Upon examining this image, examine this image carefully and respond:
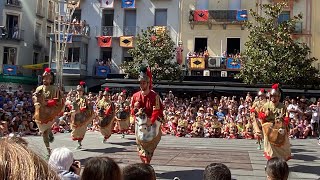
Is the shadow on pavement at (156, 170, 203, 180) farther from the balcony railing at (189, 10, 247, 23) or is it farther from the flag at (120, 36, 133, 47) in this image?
the flag at (120, 36, 133, 47)

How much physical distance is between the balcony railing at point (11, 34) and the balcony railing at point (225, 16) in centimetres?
1510

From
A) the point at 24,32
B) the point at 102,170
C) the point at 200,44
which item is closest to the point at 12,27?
the point at 24,32

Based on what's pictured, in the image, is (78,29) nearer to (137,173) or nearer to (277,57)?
(277,57)

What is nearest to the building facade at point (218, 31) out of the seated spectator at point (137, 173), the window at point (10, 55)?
the window at point (10, 55)

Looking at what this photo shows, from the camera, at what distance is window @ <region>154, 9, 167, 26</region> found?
1318 inches

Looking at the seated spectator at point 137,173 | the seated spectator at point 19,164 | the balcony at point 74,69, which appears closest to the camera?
the seated spectator at point 19,164

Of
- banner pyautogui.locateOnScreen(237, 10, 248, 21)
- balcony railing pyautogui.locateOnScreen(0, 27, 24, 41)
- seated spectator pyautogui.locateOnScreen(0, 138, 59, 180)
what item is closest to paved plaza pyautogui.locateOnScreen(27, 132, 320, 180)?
seated spectator pyautogui.locateOnScreen(0, 138, 59, 180)

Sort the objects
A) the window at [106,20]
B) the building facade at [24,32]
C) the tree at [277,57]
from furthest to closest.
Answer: the building facade at [24,32], the window at [106,20], the tree at [277,57]

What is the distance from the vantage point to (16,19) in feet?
120

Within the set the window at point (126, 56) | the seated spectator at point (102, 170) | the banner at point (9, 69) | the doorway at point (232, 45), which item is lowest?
the seated spectator at point (102, 170)

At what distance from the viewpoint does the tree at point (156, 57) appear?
29.0 m

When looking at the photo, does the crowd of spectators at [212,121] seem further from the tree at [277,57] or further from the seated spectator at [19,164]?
the seated spectator at [19,164]

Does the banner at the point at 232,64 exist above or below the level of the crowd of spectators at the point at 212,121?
above

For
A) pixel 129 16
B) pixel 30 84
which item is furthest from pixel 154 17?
pixel 30 84
